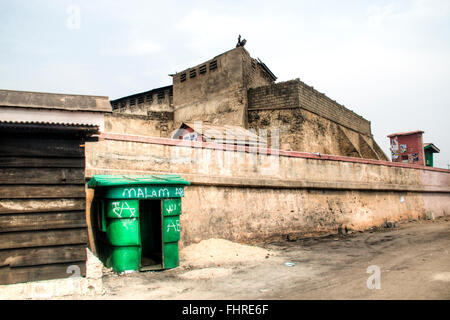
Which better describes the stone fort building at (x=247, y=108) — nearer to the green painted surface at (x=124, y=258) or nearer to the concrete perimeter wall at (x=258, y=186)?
the concrete perimeter wall at (x=258, y=186)

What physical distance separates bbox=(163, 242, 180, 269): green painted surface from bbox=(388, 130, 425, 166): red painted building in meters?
17.8

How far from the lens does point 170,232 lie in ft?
21.7

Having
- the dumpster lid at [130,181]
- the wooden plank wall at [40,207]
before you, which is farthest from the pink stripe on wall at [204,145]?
the wooden plank wall at [40,207]

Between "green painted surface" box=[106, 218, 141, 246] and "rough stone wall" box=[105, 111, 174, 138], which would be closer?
"green painted surface" box=[106, 218, 141, 246]

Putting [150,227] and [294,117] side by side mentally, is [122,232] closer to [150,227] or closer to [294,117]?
[150,227]

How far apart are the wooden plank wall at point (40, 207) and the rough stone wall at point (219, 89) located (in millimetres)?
12592

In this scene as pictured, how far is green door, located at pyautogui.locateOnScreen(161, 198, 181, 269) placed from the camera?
655 cm

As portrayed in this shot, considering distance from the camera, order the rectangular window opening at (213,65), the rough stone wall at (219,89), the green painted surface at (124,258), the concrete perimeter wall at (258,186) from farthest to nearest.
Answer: the rectangular window opening at (213,65), the rough stone wall at (219,89), the concrete perimeter wall at (258,186), the green painted surface at (124,258)

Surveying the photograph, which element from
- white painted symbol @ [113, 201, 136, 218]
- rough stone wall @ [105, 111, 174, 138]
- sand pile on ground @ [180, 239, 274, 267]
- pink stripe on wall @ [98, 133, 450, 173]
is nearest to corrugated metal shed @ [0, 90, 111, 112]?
white painted symbol @ [113, 201, 136, 218]

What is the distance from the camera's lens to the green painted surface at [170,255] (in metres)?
6.56

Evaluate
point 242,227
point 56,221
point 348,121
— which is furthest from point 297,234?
point 348,121

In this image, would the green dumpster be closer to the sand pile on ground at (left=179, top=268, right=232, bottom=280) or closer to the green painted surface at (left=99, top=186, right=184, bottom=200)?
the green painted surface at (left=99, top=186, right=184, bottom=200)

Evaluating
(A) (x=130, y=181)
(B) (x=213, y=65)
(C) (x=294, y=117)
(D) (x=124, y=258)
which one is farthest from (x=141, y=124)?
(D) (x=124, y=258)
